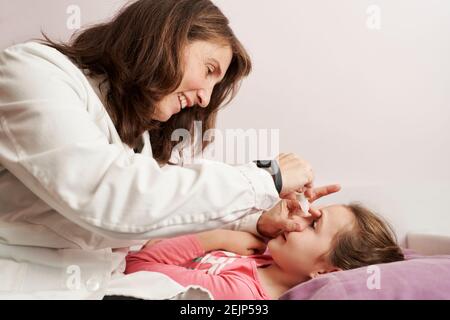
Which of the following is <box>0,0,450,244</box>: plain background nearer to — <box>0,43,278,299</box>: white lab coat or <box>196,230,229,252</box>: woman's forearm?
<box>196,230,229,252</box>: woman's forearm

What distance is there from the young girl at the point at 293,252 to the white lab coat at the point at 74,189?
0.82 feet

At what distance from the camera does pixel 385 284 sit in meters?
0.92

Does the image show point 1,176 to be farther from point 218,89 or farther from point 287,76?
point 287,76

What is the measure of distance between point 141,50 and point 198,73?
12 centimetres

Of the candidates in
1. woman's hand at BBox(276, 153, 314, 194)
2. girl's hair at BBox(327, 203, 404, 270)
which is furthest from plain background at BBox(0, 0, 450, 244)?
woman's hand at BBox(276, 153, 314, 194)

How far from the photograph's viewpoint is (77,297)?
0.79 metres

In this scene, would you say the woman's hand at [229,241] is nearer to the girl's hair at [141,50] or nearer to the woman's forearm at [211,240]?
the woman's forearm at [211,240]

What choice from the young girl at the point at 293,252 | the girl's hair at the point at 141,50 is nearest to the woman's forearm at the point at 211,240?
the young girl at the point at 293,252

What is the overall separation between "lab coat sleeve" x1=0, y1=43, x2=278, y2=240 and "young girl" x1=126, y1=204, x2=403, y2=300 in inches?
15.0

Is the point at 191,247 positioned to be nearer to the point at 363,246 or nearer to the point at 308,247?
the point at 308,247

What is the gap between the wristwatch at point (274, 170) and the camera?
2.63ft

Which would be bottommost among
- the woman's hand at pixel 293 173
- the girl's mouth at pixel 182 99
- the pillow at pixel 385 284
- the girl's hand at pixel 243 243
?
the girl's hand at pixel 243 243

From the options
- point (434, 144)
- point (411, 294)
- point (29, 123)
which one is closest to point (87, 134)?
point (29, 123)

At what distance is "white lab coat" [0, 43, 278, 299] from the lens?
684 mm
